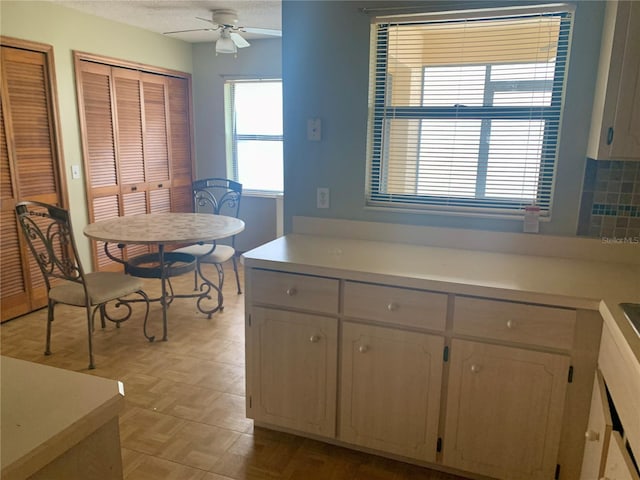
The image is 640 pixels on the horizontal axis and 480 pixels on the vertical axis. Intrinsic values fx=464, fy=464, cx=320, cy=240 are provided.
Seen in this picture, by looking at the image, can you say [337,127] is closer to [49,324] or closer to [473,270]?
[473,270]

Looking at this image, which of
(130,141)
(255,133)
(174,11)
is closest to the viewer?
(174,11)

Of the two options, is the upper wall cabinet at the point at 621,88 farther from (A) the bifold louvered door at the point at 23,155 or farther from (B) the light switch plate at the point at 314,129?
(A) the bifold louvered door at the point at 23,155

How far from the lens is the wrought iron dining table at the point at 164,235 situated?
9.67 ft

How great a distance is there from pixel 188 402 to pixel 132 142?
2943mm

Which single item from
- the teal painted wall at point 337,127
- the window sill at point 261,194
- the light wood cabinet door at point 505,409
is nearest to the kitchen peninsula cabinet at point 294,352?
the light wood cabinet door at point 505,409

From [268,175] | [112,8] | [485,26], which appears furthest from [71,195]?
[485,26]

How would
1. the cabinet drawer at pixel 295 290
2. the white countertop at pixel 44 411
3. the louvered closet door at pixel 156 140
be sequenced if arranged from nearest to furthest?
the white countertop at pixel 44 411 < the cabinet drawer at pixel 295 290 < the louvered closet door at pixel 156 140

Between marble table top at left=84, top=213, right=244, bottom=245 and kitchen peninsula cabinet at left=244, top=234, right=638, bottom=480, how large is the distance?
1075mm

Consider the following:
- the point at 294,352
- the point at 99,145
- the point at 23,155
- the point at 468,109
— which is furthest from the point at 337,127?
the point at 99,145

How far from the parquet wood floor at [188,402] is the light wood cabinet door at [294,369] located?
0.48ft

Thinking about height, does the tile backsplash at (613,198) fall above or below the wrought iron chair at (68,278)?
above

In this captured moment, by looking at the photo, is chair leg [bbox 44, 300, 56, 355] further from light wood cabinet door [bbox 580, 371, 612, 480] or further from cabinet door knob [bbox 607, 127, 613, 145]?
cabinet door knob [bbox 607, 127, 613, 145]

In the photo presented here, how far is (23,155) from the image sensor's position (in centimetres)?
340

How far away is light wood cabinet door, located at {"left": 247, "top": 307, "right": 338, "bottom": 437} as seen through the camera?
76.7 inches
